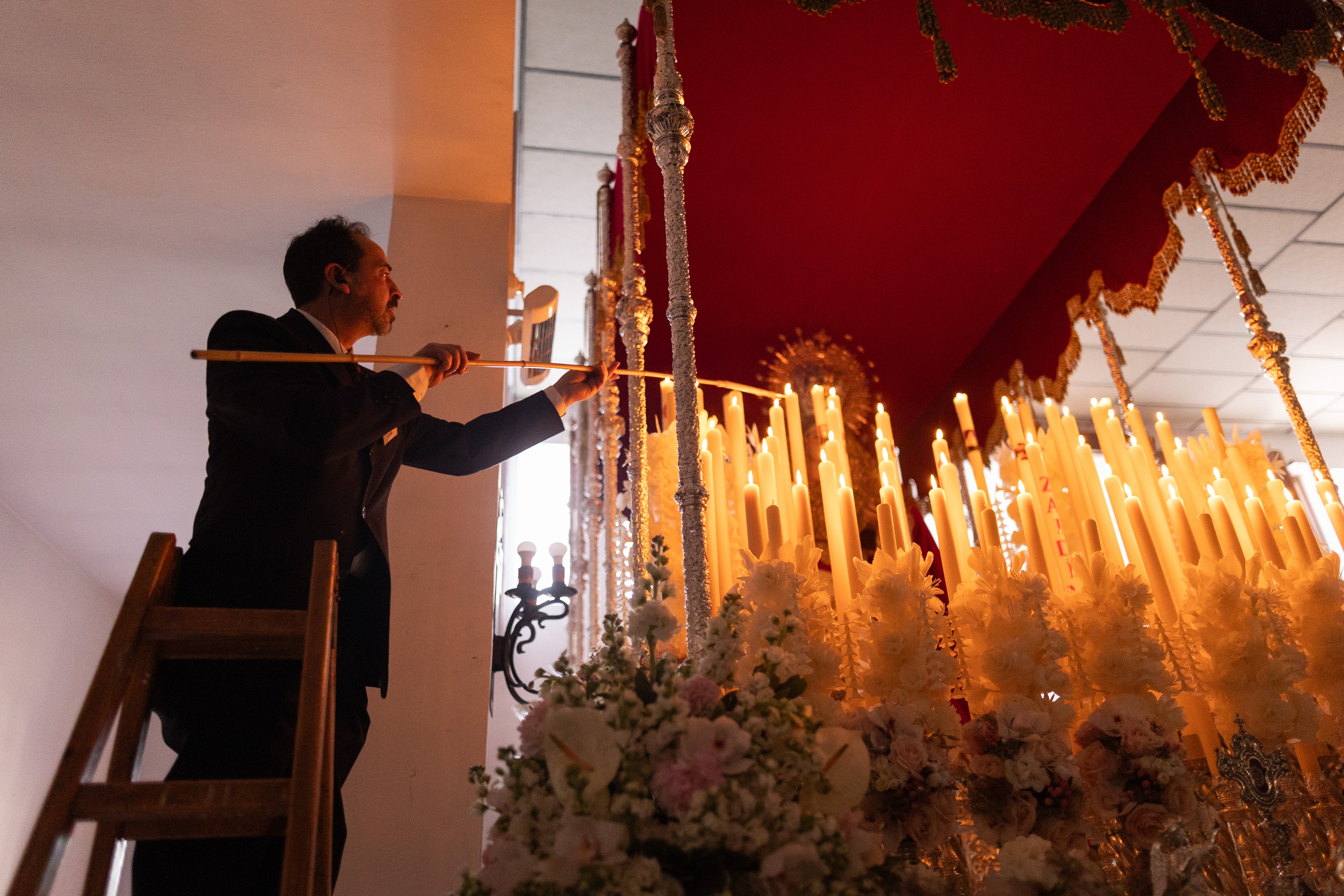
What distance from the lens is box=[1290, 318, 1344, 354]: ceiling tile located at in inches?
217

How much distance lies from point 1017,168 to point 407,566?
255 cm

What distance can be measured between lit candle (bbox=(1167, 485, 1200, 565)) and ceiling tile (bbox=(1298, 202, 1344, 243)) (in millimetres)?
2959

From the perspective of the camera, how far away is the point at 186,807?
40.7 inches

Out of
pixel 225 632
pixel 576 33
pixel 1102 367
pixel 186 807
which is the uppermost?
pixel 1102 367

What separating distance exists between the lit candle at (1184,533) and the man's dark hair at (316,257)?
7.04ft

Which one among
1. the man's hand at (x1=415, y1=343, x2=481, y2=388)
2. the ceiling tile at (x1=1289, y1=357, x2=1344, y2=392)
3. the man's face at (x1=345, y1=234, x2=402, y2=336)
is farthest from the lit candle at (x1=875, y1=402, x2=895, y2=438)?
the ceiling tile at (x1=1289, y1=357, x2=1344, y2=392)

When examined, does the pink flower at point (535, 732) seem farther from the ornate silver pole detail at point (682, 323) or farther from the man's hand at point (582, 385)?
the man's hand at point (582, 385)

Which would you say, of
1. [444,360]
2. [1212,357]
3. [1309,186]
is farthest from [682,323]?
[1212,357]

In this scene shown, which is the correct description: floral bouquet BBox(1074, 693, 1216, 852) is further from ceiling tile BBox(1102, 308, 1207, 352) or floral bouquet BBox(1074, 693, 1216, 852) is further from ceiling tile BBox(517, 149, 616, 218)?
ceiling tile BBox(1102, 308, 1207, 352)

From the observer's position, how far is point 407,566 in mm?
2223

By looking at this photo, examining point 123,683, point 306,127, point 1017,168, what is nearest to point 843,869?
point 123,683

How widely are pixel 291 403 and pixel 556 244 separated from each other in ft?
10.3

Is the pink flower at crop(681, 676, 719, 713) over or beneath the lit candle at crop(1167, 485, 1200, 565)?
beneath

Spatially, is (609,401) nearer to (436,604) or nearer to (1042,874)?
(436,604)
